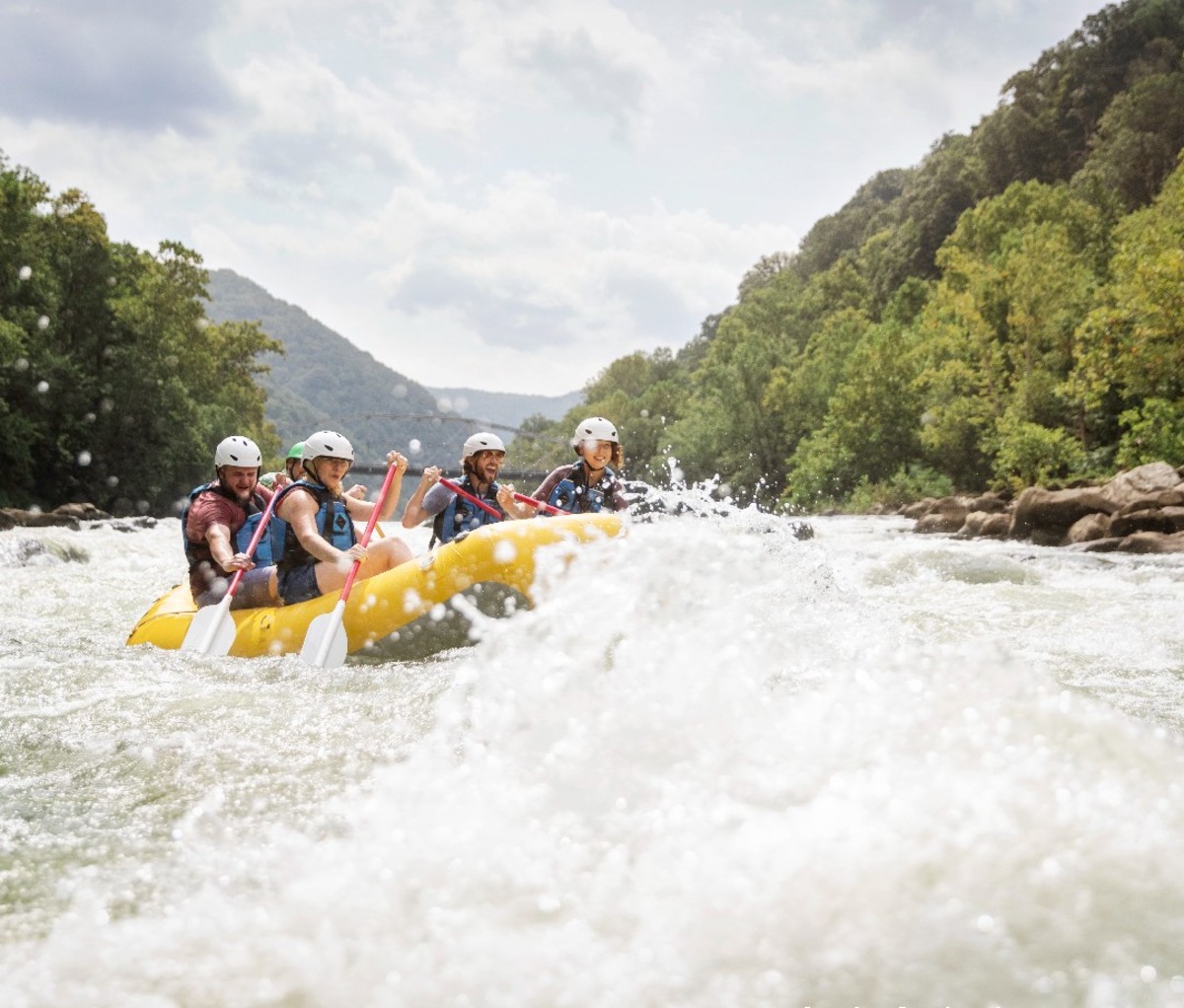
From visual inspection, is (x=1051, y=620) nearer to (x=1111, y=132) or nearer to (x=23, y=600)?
(x=23, y=600)

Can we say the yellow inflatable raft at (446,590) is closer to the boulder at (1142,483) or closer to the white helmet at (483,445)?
the white helmet at (483,445)

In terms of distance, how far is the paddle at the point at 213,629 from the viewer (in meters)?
5.96

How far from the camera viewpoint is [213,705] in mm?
4625

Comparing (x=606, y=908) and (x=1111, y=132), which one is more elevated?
(x=1111, y=132)

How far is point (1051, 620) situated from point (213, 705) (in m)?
6.22

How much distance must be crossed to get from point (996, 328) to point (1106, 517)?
1835cm

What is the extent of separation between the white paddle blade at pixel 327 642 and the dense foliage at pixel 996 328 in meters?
18.8

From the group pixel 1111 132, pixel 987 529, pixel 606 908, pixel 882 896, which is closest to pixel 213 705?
pixel 606 908

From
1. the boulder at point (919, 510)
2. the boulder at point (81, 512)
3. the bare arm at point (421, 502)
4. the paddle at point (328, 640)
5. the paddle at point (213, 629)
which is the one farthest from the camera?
the boulder at point (81, 512)

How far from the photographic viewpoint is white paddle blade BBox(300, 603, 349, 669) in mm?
5613

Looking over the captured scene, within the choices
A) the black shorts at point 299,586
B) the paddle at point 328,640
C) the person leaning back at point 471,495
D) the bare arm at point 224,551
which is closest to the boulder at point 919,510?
the person leaning back at point 471,495

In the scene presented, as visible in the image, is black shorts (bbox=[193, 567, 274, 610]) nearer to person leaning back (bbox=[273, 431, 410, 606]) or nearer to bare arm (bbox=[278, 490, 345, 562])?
person leaning back (bbox=[273, 431, 410, 606])

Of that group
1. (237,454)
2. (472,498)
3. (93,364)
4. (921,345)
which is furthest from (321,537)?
(921,345)

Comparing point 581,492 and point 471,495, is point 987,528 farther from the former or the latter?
point 471,495
